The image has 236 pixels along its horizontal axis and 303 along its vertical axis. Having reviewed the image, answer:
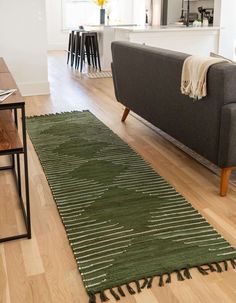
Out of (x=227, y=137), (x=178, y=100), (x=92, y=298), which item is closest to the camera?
(x=92, y=298)

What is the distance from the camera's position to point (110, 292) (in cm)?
175

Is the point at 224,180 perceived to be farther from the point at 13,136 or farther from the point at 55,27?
the point at 55,27

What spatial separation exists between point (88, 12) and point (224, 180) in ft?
32.1

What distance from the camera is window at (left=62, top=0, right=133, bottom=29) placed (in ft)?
37.0

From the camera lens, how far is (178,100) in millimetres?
2982

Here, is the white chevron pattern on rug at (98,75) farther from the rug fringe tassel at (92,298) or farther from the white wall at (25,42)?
the rug fringe tassel at (92,298)

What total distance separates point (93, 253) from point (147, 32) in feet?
13.8

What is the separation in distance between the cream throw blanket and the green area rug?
0.63 m

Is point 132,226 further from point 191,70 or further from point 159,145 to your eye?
point 159,145

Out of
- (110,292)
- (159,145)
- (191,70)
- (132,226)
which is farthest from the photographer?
(159,145)

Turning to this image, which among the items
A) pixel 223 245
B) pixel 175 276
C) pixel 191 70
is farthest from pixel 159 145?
pixel 175 276

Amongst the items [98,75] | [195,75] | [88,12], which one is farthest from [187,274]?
[88,12]

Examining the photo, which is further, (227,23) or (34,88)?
(227,23)

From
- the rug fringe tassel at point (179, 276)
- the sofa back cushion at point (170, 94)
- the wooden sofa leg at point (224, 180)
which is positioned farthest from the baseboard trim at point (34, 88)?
the rug fringe tassel at point (179, 276)
